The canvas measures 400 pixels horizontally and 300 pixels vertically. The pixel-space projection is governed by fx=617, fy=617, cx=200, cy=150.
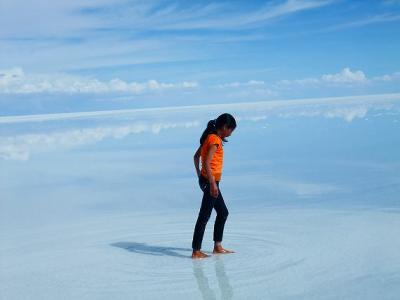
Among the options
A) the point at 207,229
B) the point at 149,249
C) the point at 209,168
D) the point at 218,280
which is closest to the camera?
the point at 218,280

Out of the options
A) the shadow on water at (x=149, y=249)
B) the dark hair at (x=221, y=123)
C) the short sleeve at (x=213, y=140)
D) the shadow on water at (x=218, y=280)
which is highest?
the dark hair at (x=221, y=123)

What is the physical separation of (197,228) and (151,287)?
2.87ft

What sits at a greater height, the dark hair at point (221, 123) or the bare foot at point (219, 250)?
the dark hair at point (221, 123)

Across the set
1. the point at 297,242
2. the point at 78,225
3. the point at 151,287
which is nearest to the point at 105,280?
the point at 151,287

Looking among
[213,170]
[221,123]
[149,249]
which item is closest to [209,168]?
[213,170]

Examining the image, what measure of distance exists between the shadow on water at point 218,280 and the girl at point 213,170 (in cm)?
19

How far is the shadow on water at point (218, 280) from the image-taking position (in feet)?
12.9

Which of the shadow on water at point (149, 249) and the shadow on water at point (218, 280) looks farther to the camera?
the shadow on water at point (149, 249)

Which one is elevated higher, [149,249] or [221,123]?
[221,123]

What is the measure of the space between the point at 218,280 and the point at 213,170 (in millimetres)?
930

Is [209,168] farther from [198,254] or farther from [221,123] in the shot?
[198,254]

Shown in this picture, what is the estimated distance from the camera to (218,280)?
4.27m

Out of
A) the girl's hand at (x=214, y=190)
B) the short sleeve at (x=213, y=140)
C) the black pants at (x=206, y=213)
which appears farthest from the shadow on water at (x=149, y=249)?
the short sleeve at (x=213, y=140)

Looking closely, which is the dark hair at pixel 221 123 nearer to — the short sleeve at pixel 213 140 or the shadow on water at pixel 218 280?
the short sleeve at pixel 213 140
